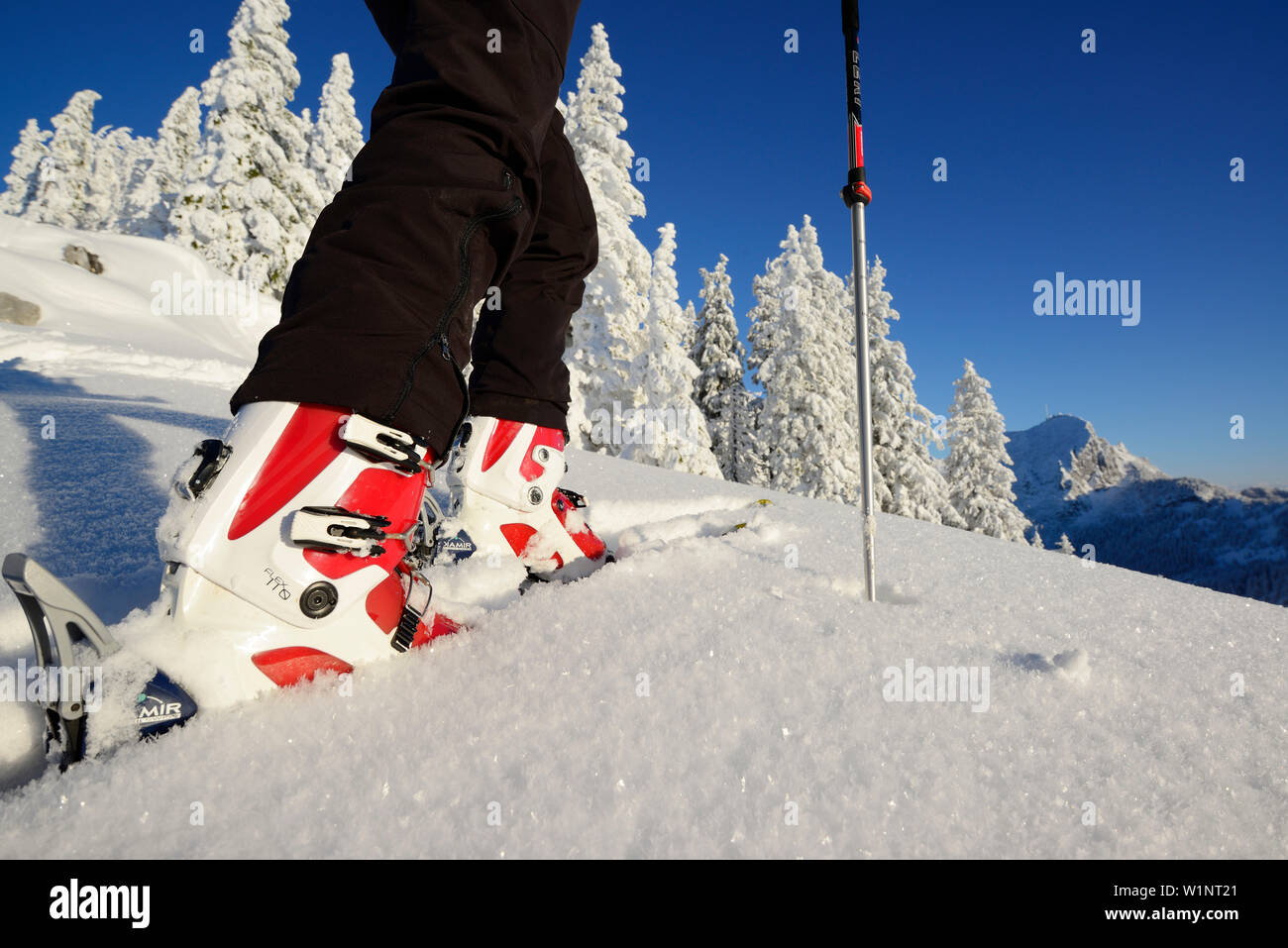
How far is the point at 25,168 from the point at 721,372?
40.6 meters

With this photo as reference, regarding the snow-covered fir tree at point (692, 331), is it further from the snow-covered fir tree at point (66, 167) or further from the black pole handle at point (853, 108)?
the snow-covered fir tree at point (66, 167)

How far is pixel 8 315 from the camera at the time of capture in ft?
36.3

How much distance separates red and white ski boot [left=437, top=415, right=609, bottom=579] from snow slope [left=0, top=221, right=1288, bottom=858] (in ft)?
0.80

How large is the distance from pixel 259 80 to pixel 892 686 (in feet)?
79.5

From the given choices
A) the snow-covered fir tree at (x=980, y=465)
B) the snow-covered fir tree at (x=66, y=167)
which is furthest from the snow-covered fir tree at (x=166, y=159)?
the snow-covered fir tree at (x=980, y=465)

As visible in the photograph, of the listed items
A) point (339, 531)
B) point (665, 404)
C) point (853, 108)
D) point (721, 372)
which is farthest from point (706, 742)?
point (721, 372)

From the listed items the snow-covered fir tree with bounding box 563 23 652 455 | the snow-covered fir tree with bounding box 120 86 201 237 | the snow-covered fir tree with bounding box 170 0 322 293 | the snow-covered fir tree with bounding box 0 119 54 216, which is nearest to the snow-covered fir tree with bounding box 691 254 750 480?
the snow-covered fir tree with bounding box 563 23 652 455

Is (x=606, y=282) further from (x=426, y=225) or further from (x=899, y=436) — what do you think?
(x=426, y=225)

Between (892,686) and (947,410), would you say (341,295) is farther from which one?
(947,410)

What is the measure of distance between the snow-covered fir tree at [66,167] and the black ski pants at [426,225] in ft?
140

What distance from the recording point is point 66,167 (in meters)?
30.6

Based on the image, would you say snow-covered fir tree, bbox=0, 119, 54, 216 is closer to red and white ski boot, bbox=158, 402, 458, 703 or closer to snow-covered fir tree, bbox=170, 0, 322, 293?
snow-covered fir tree, bbox=170, 0, 322, 293

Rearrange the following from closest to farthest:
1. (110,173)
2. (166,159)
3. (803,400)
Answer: (803,400)
(166,159)
(110,173)

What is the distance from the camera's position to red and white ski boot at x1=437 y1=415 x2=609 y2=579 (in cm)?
152
